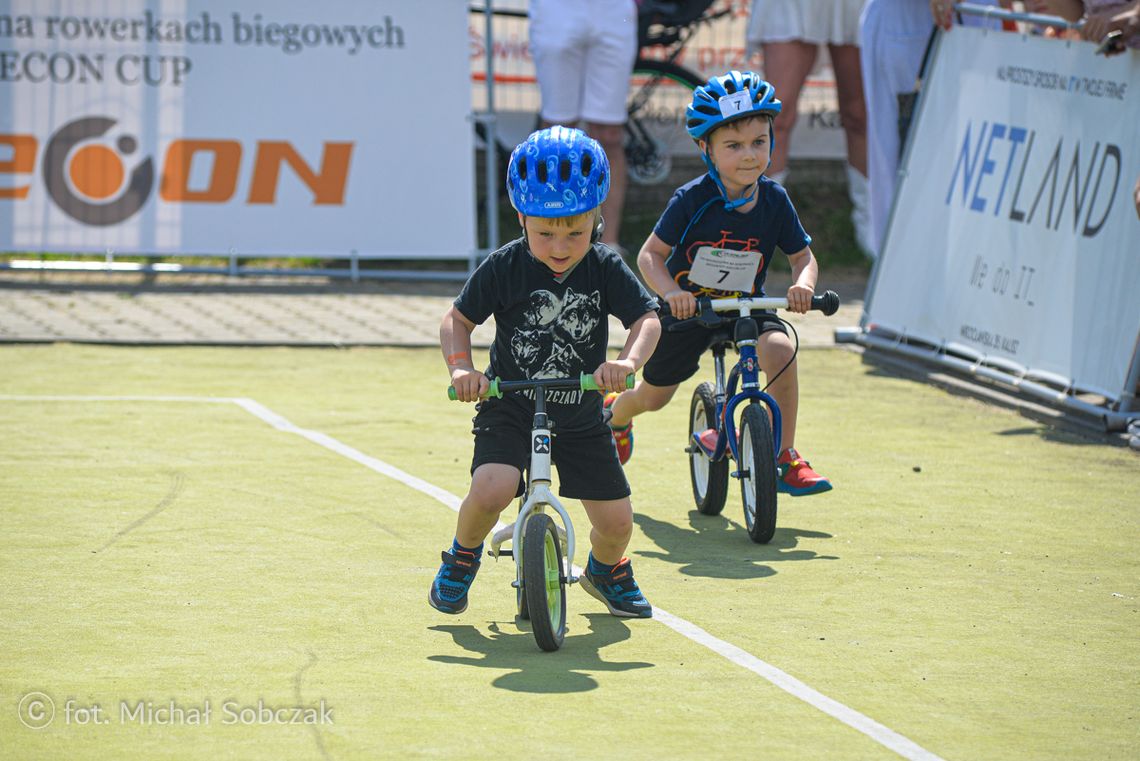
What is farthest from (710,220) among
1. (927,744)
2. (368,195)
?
(368,195)

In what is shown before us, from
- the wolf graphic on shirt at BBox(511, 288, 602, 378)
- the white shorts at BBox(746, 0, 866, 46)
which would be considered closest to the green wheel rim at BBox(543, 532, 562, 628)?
the wolf graphic on shirt at BBox(511, 288, 602, 378)

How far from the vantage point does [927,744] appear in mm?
4637

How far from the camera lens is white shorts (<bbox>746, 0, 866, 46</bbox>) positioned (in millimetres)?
13906

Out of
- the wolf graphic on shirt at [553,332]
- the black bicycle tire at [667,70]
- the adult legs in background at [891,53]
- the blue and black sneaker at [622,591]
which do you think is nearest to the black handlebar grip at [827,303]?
the wolf graphic on shirt at [553,332]

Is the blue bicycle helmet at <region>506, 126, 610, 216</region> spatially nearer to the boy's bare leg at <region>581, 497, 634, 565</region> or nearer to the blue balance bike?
the boy's bare leg at <region>581, 497, 634, 565</region>

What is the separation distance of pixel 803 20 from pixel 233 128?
462cm

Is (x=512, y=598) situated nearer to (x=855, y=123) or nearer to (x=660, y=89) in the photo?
(x=855, y=123)

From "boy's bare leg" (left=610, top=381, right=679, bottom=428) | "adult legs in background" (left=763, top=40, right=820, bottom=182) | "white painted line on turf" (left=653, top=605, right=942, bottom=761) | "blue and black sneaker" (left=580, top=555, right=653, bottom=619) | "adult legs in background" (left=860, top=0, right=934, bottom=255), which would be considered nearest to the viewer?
"white painted line on turf" (left=653, top=605, right=942, bottom=761)

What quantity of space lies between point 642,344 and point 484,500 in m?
0.73

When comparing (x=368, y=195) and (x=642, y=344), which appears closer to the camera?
(x=642, y=344)

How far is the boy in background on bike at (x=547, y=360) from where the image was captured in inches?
225

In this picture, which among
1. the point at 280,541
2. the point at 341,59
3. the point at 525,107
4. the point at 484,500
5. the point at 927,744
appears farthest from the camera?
the point at 525,107

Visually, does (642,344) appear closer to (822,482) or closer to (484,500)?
(484,500)

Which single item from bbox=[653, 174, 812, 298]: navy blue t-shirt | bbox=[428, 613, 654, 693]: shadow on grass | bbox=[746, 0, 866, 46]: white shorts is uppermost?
bbox=[746, 0, 866, 46]: white shorts
